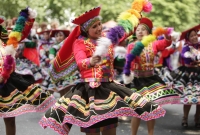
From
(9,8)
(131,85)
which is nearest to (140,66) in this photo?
(131,85)

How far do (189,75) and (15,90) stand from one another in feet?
11.8

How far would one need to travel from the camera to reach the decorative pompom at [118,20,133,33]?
14.8ft

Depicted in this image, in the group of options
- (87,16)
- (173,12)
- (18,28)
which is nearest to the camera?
(87,16)

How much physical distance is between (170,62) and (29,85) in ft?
22.2

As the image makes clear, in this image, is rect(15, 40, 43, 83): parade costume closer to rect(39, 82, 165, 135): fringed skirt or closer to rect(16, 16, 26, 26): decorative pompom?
rect(16, 16, 26, 26): decorative pompom

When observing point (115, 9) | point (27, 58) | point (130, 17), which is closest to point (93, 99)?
point (130, 17)

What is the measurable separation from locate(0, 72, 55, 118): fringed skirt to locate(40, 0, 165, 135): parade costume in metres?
0.81

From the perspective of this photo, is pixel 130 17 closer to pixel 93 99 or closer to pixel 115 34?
pixel 115 34

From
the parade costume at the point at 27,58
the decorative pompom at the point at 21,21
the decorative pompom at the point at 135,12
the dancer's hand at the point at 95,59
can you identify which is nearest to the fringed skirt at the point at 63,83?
the parade costume at the point at 27,58

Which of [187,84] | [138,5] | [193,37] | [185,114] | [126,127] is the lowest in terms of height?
[126,127]

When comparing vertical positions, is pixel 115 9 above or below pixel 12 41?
above

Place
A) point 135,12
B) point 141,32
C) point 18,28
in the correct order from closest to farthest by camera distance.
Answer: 1. point 135,12
2. point 18,28
3. point 141,32

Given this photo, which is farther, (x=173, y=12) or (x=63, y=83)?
(x=173, y=12)

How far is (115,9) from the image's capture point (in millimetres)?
21172
